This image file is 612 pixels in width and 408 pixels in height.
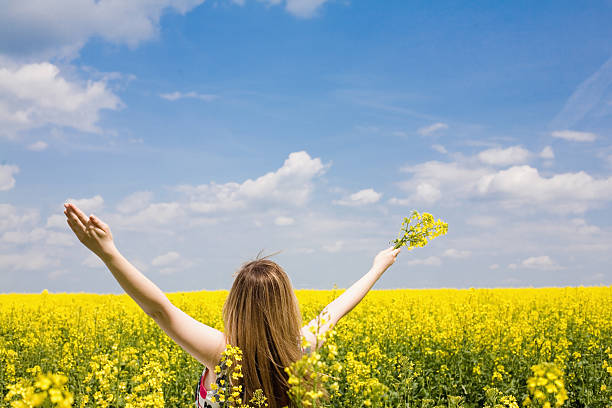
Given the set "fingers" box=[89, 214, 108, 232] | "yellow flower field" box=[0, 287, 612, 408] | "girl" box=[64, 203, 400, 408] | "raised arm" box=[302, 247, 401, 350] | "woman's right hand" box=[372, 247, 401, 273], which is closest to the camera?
"fingers" box=[89, 214, 108, 232]

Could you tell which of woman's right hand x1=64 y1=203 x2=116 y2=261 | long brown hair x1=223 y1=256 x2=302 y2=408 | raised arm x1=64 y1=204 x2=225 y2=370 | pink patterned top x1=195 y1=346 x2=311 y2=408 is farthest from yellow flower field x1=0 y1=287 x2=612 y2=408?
woman's right hand x1=64 y1=203 x2=116 y2=261

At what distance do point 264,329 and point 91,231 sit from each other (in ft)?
3.29

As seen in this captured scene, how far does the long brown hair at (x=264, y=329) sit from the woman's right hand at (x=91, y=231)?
2.45 feet

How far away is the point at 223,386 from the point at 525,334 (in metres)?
7.55

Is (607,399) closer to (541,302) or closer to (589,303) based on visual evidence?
(589,303)

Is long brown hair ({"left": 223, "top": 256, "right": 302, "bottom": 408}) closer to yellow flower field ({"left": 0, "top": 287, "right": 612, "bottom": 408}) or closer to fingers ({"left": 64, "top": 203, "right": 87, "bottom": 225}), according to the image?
fingers ({"left": 64, "top": 203, "right": 87, "bottom": 225})

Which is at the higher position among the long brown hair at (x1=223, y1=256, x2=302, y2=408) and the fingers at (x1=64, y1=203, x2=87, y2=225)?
the fingers at (x1=64, y1=203, x2=87, y2=225)

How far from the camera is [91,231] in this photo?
2297 millimetres

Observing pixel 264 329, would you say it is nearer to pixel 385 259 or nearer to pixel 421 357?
pixel 385 259

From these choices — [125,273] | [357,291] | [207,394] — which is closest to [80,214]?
[125,273]

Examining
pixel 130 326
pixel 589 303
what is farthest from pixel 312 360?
pixel 589 303

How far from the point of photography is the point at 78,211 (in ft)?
7.49

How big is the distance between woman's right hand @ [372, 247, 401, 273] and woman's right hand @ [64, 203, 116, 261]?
1.98 metres

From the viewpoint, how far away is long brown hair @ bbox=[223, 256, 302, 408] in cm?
271
